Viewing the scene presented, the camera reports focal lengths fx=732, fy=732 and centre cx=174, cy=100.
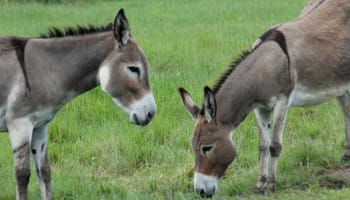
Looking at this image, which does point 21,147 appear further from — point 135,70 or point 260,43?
point 260,43

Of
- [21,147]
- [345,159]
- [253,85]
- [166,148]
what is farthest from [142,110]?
[345,159]

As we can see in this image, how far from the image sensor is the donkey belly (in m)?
7.32

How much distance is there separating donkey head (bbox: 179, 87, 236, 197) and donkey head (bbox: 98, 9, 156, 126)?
1.65 ft

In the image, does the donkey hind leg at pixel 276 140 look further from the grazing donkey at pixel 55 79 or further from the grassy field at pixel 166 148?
the grazing donkey at pixel 55 79

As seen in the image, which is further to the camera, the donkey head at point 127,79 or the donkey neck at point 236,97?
the donkey neck at point 236,97

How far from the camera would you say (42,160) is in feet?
22.1

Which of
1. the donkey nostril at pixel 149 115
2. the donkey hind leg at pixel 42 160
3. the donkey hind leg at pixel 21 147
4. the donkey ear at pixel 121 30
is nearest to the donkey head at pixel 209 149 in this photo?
the donkey nostril at pixel 149 115

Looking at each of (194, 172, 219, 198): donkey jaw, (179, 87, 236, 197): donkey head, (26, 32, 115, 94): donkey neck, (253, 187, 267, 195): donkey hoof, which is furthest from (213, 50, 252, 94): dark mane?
(26, 32, 115, 94): donkey neck

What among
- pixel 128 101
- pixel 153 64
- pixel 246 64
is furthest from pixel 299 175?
pixel 153 64

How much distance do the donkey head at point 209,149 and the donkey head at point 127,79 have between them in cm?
50

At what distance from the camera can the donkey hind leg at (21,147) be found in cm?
626

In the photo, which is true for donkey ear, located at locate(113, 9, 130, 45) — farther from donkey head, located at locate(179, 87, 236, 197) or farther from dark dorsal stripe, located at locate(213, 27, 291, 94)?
dark dorsal stripe, located at locate(213, 27, 291, 94)

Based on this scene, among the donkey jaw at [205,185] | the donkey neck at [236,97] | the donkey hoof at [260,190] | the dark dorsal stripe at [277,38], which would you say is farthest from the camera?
the dark dorsal stripe at [277,38]

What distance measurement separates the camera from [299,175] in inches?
293
